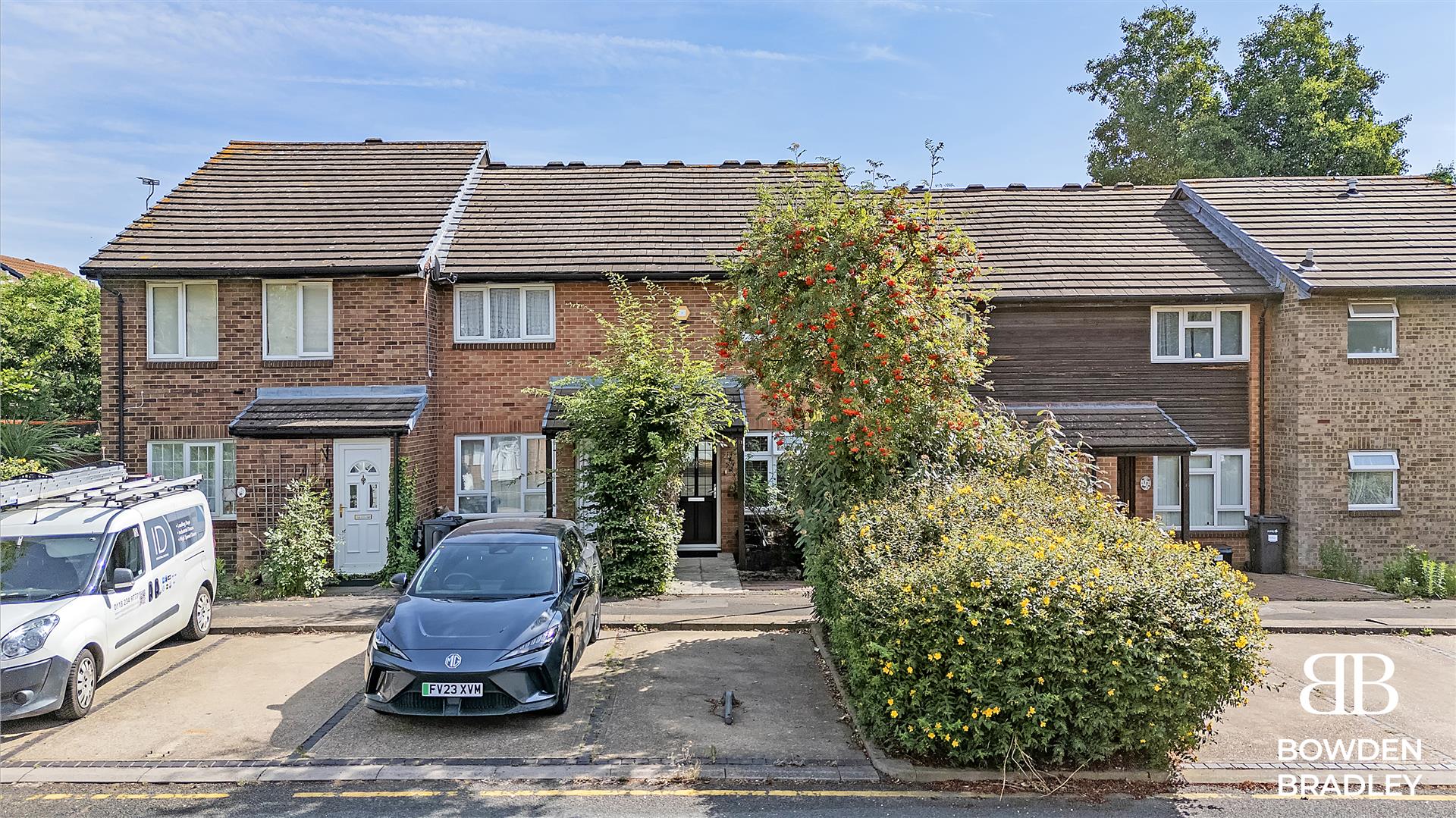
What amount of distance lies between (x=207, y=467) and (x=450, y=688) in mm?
9929

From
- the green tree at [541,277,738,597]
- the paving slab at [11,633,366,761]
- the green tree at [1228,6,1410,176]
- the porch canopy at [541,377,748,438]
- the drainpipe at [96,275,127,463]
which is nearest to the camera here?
the paving slab at [11,633,366,761]

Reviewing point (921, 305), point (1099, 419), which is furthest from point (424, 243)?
point (1099, 419)

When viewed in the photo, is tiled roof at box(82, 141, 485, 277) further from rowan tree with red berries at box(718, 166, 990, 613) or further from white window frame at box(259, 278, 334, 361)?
rowan tree with red berries at box(718, 166, 990, 613)

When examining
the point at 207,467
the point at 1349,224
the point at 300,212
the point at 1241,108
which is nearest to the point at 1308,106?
the point at 1241,108

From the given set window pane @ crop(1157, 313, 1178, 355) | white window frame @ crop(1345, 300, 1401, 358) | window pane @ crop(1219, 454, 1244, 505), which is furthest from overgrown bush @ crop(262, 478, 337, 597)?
white window frame @ crop(1345, 300, 1401, 358)

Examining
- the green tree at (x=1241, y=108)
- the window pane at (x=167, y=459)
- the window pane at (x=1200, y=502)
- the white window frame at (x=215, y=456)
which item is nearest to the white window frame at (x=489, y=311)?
the white window frame at (x=215, y=456)

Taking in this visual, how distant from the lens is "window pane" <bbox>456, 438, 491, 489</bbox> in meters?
15.5

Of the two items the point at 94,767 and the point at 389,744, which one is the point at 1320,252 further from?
the point at 94,767

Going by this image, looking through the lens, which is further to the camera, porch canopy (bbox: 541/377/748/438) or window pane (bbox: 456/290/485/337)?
window pane (bbox: 456/290/485/337)

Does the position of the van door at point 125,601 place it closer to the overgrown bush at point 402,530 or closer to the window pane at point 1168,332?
the overgrown bush at point 402,530

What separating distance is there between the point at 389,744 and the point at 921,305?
6.09 meters

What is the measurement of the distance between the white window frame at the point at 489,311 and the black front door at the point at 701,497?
3.37m

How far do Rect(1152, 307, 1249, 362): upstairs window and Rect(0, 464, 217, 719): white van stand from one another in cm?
1534

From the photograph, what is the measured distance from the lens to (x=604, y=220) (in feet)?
57.6
